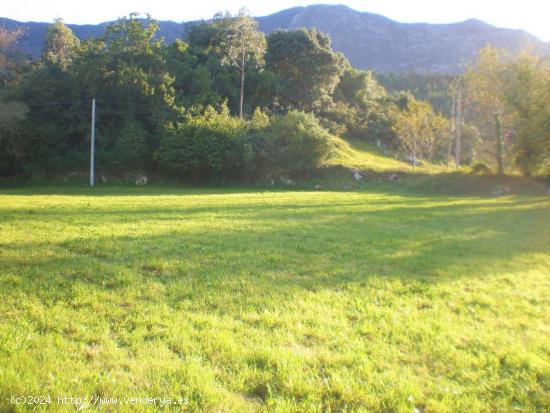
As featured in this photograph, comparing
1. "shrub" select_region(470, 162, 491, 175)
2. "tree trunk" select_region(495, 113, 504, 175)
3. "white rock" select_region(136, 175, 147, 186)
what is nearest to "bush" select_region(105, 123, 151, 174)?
"white rock" select_region(136, 175, 147, 186)

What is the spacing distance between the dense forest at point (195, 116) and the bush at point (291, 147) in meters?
0.11

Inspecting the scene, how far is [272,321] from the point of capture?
19.2 feet

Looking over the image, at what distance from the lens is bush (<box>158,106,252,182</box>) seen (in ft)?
133

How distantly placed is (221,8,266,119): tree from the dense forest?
0.15m

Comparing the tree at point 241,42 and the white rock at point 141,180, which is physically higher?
the tree at point 241,42

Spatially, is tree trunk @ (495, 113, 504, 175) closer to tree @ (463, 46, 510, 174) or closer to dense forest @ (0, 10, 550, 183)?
tree @ (463, 46, 510, 174)

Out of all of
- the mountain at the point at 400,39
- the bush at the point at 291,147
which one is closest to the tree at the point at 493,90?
the bush at the point at 291,147

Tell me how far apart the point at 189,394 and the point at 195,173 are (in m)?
39.8

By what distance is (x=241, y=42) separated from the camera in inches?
2007

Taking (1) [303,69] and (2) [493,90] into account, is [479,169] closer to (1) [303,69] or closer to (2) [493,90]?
(2) [493,90]

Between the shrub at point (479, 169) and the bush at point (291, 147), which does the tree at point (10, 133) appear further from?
the shrub at point (479, 169)

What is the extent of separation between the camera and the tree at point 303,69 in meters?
61.1

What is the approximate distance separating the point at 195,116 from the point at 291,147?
38.2 ft

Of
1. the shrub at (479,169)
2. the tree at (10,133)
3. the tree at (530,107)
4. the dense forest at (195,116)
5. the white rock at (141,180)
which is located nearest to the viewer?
the tree at (530,107)
